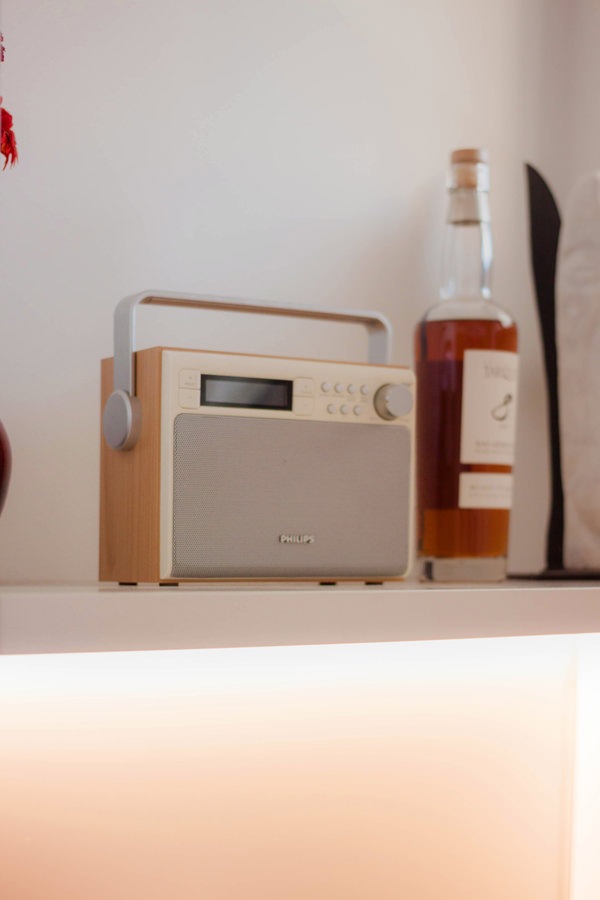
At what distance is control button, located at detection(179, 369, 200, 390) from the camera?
2.08 feet

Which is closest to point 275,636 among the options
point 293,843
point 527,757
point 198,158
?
point 293,843

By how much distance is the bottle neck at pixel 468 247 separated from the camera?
86 cm

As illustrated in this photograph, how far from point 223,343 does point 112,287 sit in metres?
0.10

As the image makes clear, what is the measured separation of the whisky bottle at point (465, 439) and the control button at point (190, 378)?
0.25 metres

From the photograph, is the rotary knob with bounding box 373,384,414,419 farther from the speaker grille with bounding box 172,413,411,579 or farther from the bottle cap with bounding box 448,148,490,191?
the bottle cap with bounding box 448,148,490,191

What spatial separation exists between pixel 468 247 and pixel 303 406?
275 mm

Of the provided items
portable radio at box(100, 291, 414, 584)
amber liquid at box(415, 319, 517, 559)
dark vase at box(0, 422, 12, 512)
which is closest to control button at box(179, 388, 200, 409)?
portable radio at box(100, 291, 414, 584)

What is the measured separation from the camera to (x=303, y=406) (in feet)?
2.20

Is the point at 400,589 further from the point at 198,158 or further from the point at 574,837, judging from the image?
the point at 198,158

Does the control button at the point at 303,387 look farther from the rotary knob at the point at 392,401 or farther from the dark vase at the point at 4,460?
the dark vase at the point at 4,460

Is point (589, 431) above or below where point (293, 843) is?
above

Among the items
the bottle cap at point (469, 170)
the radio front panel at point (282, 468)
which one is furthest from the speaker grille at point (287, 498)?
the bottle cap at point (469, 170)

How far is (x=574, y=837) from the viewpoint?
81cm

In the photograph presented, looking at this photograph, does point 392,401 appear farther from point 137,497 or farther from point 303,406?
point 137,497
